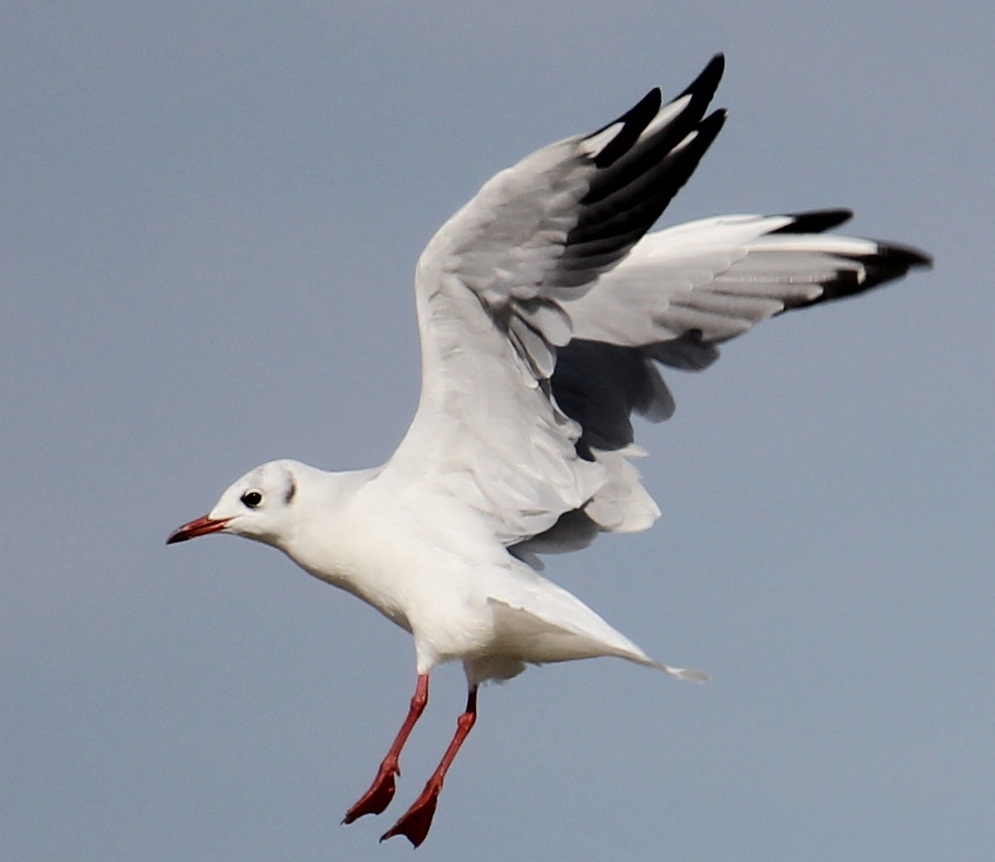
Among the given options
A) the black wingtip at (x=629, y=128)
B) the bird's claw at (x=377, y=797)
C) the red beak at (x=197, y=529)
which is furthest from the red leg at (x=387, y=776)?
the black wingtip at (x=629, y=128)

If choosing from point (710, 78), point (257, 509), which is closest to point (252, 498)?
point (257, 509)

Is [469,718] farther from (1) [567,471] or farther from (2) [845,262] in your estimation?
(2) [845,262]

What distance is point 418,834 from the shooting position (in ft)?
30.8

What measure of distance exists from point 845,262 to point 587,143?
1735 mm

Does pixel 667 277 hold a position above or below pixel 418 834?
above

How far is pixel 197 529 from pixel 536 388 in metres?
1.67

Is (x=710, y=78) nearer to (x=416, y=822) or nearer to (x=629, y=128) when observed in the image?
(x=629, y=128)

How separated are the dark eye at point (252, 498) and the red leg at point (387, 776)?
3.59 ft

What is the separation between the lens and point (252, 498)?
973 centimetres

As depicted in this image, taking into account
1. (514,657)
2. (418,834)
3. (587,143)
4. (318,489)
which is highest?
(587,143)

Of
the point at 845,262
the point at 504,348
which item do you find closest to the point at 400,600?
the point at 504,348

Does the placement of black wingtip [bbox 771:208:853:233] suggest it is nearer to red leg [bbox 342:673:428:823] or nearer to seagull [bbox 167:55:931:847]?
seagull [bbox 167:55:931:847]

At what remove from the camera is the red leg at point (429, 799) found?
30.8 ft

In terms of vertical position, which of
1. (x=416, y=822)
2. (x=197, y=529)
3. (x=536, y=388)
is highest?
(x=536, y=388)
